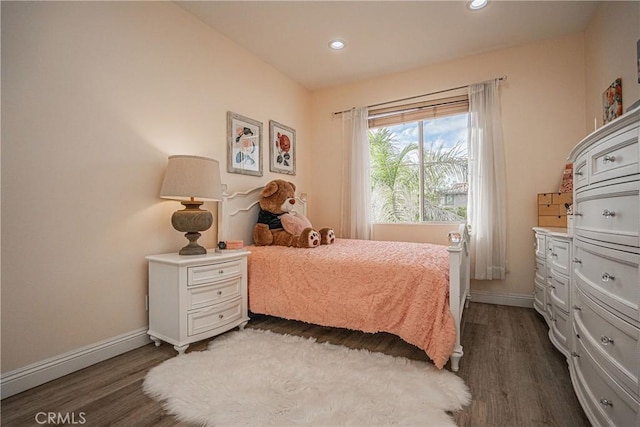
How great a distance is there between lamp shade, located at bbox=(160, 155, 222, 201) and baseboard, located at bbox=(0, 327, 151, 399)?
1049 millimetres

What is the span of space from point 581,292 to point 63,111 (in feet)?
9.78

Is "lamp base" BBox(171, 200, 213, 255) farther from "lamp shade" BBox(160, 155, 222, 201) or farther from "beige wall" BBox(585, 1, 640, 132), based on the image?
"beige wall" BBox(585, 1, 640, 132)

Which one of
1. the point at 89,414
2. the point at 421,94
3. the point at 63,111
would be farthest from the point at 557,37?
the point at 89,414

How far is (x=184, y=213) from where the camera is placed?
2156mm

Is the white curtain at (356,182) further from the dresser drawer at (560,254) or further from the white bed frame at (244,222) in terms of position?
the dresser drawer at (560,254)

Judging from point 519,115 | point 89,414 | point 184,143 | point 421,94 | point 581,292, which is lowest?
→ point 89,414

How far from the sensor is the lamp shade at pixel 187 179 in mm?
2061

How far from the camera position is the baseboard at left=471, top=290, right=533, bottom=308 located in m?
3.01

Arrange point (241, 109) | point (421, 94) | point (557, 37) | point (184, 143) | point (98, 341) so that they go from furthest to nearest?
Result: point (421, 94) < point (241, 109) < point (557, 37) < point (184, 143) < point (98, 341)

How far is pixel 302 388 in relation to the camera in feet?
5.07

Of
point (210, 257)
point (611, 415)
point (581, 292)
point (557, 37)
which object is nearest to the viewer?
point (611, 415)

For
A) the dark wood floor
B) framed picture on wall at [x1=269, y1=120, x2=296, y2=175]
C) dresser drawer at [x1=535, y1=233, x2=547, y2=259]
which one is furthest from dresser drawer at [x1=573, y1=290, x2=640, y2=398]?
framed picture on wall at [x1=269, y1=120, x2=296, y2=175]

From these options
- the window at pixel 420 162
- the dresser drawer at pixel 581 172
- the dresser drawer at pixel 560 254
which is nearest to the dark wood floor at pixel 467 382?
the dresser drawer at pixel 560 254

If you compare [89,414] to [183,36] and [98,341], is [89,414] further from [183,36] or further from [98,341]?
[183,36]
